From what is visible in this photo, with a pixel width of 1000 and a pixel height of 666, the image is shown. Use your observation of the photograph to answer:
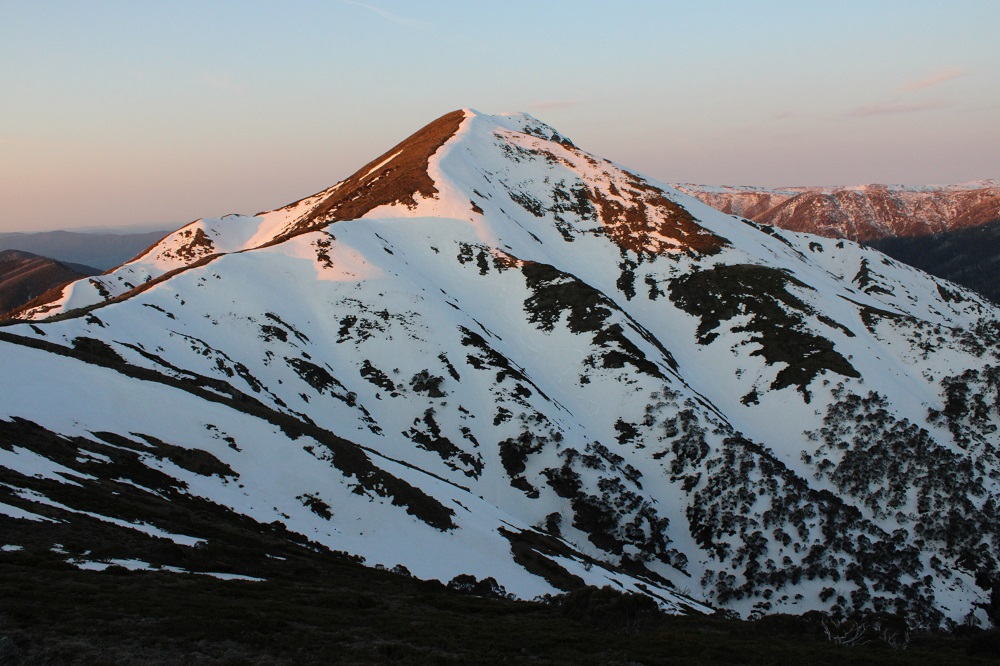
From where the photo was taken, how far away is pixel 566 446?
291 ft

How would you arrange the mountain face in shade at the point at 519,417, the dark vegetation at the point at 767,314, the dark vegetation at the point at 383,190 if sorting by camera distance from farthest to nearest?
the dark vegetation at the point at 383,190
the dark vegetation at the point at 767,314
the mountain face in shade at the point at 519,417

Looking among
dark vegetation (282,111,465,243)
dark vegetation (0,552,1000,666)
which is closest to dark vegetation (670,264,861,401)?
dark vegetation (282,111,465,243)

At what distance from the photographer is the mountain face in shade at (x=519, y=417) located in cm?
4731

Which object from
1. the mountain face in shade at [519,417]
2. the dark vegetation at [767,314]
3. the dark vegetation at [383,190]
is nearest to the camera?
the mountain face in shade at [519,417]

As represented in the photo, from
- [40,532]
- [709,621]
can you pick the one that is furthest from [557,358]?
[40,532]

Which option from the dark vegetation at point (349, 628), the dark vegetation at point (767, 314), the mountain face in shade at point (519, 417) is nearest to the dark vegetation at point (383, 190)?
the mountain face in shade at point (519, 417)

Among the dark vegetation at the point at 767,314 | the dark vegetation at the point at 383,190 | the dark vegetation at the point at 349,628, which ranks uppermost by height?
the dark vegetation at the point at 383,190

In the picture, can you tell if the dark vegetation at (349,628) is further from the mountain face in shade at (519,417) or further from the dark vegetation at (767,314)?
the dark vegetation at (767,314)

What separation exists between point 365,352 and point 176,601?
77.1 m

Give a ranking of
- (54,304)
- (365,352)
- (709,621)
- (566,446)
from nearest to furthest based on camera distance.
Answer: (709,621)
(566,446)
(365,352)
(54,304)

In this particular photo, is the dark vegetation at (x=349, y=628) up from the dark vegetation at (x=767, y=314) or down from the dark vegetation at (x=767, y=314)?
up

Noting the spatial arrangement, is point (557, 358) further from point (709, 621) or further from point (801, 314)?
point (709, 621)

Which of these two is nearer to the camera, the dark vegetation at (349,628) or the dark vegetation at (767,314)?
the dark vegetation at (349,628)

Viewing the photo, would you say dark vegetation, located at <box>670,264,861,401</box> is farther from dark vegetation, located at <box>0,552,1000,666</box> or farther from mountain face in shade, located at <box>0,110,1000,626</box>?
dark vegetation, located at <box>0,552,1000,666</box>
